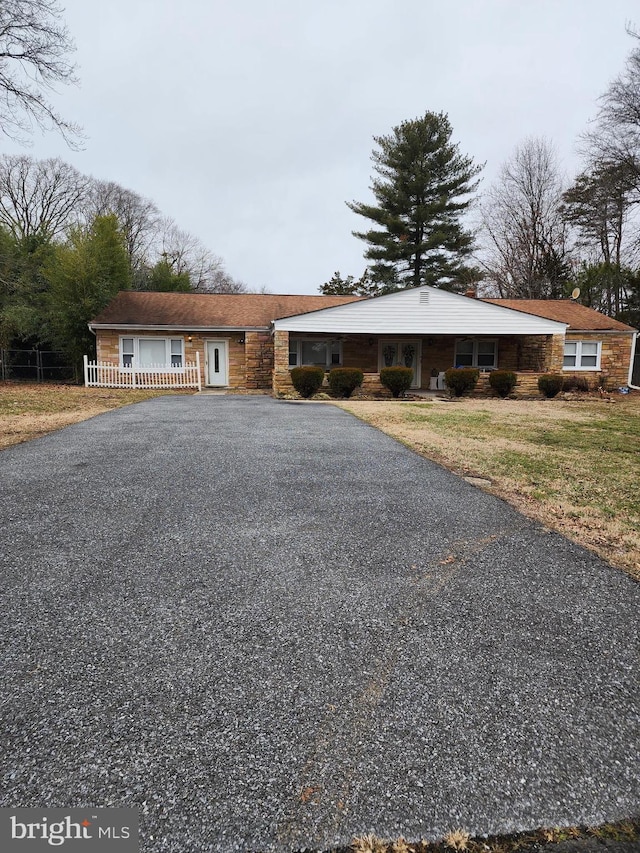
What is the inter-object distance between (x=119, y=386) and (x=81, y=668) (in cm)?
1619

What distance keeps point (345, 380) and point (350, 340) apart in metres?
4.65

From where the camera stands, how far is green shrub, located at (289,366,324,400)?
13734 mm

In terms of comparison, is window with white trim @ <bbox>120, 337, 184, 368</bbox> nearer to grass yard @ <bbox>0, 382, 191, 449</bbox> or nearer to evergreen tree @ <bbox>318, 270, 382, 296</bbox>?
grass yard @ <bbox>0, 382, 191, 449</bbox>

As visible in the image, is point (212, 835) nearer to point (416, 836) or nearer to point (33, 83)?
point (416, 836)

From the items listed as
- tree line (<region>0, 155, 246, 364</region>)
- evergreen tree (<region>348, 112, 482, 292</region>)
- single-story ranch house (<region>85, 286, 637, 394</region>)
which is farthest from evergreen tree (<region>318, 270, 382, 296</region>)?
single-story ranch house (<region>85, 286, 637, 394</region>)

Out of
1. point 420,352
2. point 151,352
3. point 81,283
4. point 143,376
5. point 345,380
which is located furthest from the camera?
point 420,352

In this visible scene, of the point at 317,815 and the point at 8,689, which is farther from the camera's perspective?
the point at 8,689

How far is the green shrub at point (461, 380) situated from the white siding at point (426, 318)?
166cm

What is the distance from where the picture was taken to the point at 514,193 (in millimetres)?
28688

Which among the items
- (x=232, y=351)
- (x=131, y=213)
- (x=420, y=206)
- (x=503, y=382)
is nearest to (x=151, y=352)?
(x=232, y=351)

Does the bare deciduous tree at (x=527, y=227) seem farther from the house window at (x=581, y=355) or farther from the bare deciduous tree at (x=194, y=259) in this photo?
the bare deciduous tree at (x=194, y=259)

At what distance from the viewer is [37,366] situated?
64.5 feet

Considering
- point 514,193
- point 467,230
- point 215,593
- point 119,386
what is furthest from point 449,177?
point 215,593

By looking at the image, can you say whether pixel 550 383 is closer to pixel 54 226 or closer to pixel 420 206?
pixel 420 206
